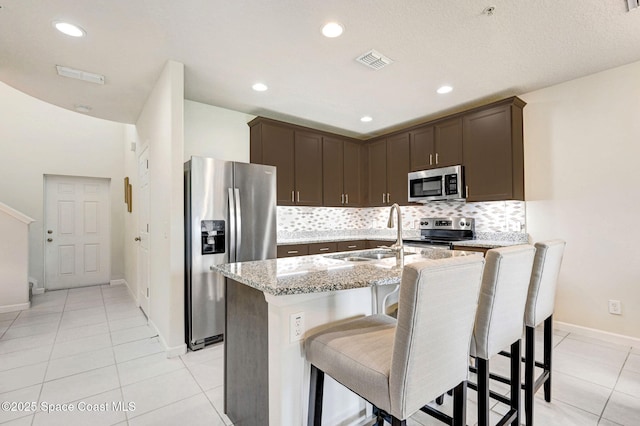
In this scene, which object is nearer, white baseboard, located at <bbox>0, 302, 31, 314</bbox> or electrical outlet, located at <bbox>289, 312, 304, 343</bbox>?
electrical outlet, located at <bbox>289, 312, 304, 343</bbox>

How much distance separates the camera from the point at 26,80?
295 cm

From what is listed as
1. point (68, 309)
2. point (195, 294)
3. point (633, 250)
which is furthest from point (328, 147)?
point (68, 309)

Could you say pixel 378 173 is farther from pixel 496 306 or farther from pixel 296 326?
pixel 296 326

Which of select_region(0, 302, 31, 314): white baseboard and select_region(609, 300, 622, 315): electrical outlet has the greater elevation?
select_region(609, 300, 622, 315): electrical outlet

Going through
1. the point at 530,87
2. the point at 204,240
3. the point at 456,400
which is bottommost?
the point at 456,400

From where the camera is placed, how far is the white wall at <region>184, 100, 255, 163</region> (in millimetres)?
3562

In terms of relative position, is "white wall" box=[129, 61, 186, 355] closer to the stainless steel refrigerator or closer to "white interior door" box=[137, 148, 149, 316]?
the stainless steel refrigerator

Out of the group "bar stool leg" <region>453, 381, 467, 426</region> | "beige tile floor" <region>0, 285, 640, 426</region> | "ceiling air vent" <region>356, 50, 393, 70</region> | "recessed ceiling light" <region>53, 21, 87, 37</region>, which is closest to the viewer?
"bar stool leg" <region>453, 381, 467, 426</region>

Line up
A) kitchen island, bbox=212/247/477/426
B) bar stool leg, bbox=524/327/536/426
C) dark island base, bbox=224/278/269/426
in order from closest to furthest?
kitchen island, bbox=212/247/477/426
dark island base, bbox=224/278/269/426
bar stool leg, bbox=524/327/536/426

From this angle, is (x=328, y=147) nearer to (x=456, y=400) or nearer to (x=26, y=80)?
(x=26, y=80)

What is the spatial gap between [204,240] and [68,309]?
107 inches

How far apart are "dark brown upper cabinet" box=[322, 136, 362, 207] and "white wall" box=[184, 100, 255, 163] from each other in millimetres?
1200

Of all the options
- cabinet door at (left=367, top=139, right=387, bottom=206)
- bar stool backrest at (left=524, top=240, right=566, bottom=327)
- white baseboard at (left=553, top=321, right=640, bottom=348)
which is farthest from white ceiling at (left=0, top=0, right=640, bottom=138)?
white baseboard at (left=553, top=321, right=640, bottom=348)

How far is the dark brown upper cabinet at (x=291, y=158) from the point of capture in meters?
3.89
